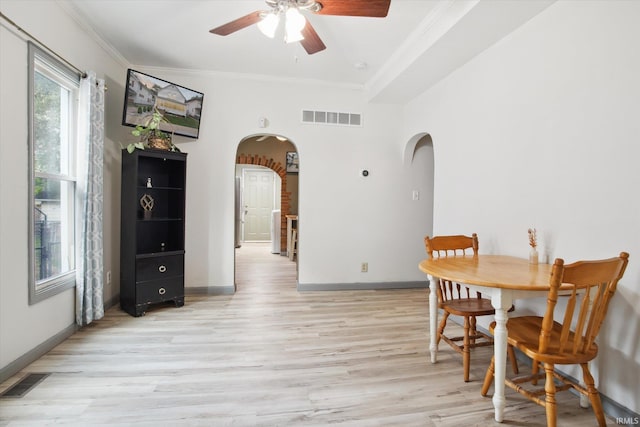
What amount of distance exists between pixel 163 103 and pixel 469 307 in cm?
361

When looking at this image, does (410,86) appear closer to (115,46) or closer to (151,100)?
(151,100)

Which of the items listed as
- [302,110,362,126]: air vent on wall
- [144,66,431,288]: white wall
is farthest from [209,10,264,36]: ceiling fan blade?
[302,110,362,126]: air vent on wall

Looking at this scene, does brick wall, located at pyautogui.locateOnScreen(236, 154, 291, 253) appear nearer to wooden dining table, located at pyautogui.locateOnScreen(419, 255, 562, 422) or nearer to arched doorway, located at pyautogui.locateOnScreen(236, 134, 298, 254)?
arched doorway, located at pyautogui.locateOnScreen(236, 134, 298, 254)

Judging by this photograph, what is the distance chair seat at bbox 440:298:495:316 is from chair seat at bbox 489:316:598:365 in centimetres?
23

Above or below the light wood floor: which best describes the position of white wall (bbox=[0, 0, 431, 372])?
above

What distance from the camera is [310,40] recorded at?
98.4 inches

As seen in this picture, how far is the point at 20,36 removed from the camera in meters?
2.06

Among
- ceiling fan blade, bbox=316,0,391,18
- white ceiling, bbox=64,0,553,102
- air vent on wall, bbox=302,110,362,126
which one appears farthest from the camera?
air vent on wall, bbox=302,110,362,126

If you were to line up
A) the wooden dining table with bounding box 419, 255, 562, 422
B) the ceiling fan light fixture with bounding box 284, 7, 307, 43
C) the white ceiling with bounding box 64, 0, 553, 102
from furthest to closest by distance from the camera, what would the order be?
the white ceiling with bounding box 64, 0, 553, 102, the ceiling fan light fixture with bounding box 284, 7, 307, 43, the wooden dining table with bounding box 419, 255, 562, 422

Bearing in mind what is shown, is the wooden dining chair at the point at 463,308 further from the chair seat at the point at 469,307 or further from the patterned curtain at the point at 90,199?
the patterned curtain at the point at 90,199

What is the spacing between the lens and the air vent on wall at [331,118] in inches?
163

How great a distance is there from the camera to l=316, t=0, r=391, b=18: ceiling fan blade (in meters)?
1.95

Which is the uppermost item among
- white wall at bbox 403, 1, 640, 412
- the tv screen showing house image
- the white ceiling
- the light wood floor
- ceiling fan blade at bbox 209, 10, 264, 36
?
the white ceiling

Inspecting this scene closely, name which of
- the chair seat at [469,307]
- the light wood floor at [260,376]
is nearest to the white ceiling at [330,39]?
the chair seat at [469,307]
